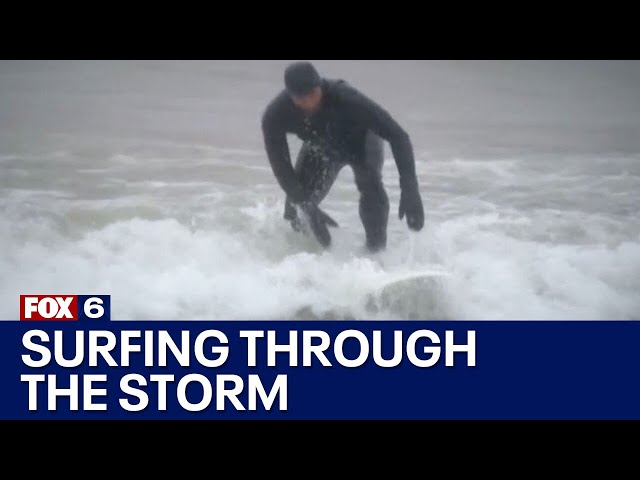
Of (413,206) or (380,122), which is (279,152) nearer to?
(380,122)

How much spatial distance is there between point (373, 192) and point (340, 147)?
351mm

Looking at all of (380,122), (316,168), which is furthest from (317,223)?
(380,122)

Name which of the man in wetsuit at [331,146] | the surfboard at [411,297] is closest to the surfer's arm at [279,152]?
the man in wetsuit at [331,146]

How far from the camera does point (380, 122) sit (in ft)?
12.9

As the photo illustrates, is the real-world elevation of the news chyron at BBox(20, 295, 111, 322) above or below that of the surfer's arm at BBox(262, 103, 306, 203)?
below

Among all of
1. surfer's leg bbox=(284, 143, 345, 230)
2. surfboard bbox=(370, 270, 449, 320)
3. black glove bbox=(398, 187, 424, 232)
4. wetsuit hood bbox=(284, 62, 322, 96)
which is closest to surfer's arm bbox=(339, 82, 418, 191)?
black glove bbox=(398, 187, 424, 232)

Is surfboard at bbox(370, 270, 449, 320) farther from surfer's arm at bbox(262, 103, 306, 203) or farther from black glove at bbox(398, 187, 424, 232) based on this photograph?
surfer's arm at bbox(262, 103, 306, 203)

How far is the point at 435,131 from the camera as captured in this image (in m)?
8.31

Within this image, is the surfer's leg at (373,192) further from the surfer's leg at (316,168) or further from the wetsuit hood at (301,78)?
the wetsuit hood at (301,78)

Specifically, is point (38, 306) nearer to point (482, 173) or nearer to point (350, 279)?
point (350, 279)

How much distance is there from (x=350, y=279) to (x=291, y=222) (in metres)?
0.67

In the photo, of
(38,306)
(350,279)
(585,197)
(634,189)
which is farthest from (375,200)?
(634,189)

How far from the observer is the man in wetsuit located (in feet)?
12.7

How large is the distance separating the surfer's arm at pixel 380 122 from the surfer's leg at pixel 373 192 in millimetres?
247
